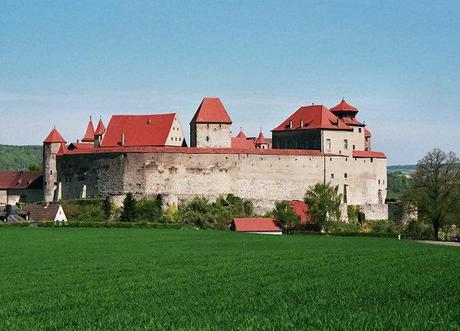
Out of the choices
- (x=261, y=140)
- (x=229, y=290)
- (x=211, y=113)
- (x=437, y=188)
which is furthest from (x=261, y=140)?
(x=229, y=290)

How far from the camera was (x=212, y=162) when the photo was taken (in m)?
78.0

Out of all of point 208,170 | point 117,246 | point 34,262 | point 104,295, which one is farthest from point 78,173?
point 104,295

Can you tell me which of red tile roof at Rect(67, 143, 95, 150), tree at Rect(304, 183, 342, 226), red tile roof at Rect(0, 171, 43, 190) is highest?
red tile roof at Rect(67, 143, 95, 150)

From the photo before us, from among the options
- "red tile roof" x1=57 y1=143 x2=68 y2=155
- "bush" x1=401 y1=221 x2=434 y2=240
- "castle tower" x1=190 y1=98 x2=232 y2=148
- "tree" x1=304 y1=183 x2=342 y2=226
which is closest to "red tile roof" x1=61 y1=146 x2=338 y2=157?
"red tile roof" x1=57 y1=143 x2=68 y2=155

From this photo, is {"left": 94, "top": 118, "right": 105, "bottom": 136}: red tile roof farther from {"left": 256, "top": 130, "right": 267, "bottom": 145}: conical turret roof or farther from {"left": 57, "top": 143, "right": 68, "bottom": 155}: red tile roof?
{"left": 256, "top": 130, "right": 267, "bottom": 145}: conical turret roof

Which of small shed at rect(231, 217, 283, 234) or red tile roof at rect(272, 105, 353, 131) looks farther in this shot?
red tile roof at rect(272, 105, 353, 131)

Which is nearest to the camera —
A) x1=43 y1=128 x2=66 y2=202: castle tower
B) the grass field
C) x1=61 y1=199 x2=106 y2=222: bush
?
the grass field

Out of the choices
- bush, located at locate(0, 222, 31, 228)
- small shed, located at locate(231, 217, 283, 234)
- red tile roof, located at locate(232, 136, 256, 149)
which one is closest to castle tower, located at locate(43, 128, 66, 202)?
bush, located at locate(0, 222, 31, 228)

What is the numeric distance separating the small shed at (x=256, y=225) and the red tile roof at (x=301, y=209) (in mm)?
2787

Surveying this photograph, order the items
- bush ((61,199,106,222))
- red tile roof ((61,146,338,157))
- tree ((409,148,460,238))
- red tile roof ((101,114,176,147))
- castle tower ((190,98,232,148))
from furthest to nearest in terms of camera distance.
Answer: castle tower ((190,98,232,148)) → red tile roof ((101,114,176,147)) → red tile roof ((61,146,338,157)) → bush ((61,199,106,222)) → tree ((409,148,460,238))

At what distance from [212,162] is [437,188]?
19.3m

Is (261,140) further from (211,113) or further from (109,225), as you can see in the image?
(109,225)

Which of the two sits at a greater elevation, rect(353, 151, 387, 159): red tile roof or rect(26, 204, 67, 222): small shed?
rect(353, 151, 387, 159): red tile roof

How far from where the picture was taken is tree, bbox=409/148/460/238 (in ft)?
222
